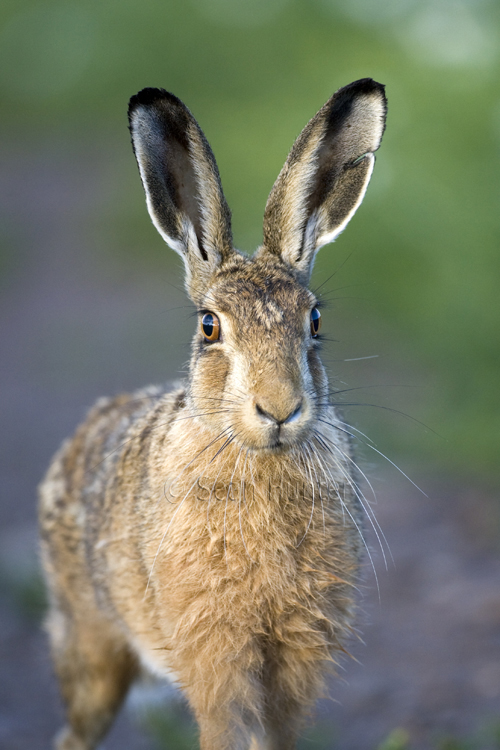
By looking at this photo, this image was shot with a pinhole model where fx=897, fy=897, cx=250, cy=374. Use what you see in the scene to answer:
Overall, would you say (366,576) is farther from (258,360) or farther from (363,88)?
(363,88)

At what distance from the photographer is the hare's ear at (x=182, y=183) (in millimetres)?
3494

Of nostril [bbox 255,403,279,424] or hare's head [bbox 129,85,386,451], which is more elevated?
hare's head [bbox 129,85,386,451]

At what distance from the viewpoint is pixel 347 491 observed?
3.60 metres

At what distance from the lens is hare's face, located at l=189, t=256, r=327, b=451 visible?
295 cm

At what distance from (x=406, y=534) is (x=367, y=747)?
198 cm

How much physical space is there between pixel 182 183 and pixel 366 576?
3.17m

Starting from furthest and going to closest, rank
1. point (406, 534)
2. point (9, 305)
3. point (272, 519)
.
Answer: point (9, 305)
point (406, 534)
point (272, 519)

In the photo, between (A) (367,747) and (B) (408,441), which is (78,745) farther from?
(B) (408,441)

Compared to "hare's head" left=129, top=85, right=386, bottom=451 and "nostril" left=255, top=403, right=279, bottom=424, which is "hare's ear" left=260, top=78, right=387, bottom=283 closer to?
"hare's head" left=129, top=85, right=386, bottom=451

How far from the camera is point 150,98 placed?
11.3 ft

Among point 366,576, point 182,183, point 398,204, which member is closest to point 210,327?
point 182,183

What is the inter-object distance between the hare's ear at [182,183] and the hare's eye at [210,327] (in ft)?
1.02

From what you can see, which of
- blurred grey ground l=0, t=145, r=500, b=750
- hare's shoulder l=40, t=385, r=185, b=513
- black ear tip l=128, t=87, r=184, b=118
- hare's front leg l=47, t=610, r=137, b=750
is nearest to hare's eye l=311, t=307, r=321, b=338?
hare's shoulder l=40, t=385, r=185, b=513

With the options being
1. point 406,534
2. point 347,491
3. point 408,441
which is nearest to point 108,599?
point 347,491
